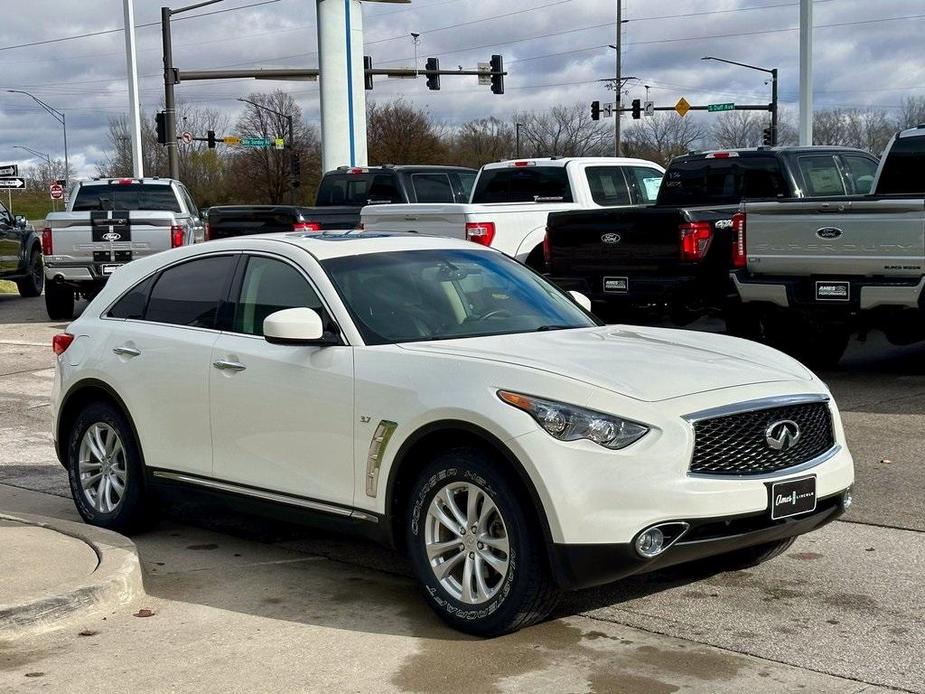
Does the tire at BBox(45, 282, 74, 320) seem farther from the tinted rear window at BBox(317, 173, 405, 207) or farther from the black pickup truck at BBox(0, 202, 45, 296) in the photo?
the tinted rear window at BBox(317, 173, 405, 207)

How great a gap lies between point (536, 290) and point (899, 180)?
699 centimetres

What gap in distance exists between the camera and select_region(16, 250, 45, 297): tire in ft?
80.6

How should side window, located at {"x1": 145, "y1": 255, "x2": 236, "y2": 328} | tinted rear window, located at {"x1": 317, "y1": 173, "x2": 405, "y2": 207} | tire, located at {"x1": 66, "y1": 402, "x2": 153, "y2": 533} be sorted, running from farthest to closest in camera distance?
tinted rear window, located at {"x1": 317, "y1": 173, "x2": 405, "y2": 207}, tire, located at {"x1": 66, "y1": 402, "x2": 153, "y2": 533}, side window, located at {"x1": 145, "y1": 255, "x2": 236, "y2": 328}

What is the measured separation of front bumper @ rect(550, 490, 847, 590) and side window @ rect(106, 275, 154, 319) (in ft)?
10.7

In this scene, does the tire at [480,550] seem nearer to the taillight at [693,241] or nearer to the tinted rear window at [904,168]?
the taillight at [693,241]

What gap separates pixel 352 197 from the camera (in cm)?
2091

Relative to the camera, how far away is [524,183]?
57.6ft

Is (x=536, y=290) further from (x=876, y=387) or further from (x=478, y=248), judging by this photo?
(x=876, y=387)

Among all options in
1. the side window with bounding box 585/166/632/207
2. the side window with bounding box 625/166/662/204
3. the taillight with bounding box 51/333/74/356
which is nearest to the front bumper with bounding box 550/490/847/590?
the taillight with bounding box 51/333/74/356

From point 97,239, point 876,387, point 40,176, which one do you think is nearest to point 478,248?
point 876,387

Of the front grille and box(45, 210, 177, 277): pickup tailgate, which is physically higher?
box(45, 210, 177, 277): pickup tailgate

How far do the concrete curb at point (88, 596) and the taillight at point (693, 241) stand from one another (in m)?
7.67

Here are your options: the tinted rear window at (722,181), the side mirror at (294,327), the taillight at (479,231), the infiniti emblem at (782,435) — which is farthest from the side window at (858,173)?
the side mirror at (294,327)

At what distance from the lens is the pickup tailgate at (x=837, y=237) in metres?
10.8
